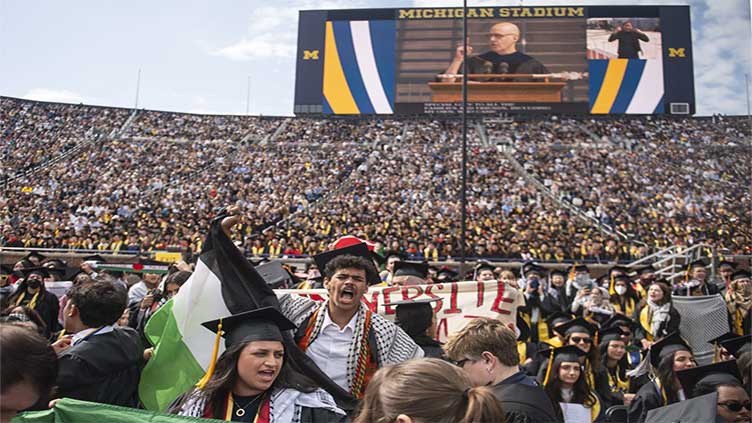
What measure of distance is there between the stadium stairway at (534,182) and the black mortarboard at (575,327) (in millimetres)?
16424

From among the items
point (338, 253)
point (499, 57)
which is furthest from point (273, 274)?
point (499, 57)

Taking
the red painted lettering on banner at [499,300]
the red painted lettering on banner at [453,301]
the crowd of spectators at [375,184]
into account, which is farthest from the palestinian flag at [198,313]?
the crowd of spectators at [375,184]

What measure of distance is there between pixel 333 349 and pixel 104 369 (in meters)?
1.20

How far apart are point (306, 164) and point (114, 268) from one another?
2173 cm

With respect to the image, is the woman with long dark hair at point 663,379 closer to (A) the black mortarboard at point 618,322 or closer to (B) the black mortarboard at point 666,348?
(B) the black mortarboard at point 666,348

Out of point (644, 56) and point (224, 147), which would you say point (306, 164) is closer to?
point (224, 147)

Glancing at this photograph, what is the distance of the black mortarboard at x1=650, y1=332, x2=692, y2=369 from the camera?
432 cm

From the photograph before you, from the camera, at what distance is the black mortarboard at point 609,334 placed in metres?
5.71

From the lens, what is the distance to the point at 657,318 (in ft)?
22.8

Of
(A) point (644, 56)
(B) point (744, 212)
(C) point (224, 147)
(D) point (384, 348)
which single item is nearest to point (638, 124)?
(A) point (644, 56)

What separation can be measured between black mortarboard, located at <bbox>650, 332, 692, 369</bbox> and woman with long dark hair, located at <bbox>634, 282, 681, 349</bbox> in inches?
93.1

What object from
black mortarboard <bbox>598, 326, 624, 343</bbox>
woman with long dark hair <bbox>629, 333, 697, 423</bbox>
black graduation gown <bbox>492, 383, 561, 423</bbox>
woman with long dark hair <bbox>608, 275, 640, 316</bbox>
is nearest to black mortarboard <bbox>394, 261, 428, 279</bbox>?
black mortarboard <bbox>598, 326, 624, 343</bbox>

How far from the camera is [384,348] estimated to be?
3.55m

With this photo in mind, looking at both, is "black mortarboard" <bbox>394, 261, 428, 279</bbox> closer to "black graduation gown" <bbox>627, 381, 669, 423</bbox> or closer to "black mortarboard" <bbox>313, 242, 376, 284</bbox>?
"black mortarboard" <bbox>313, 242, 376, 284</bbox>
